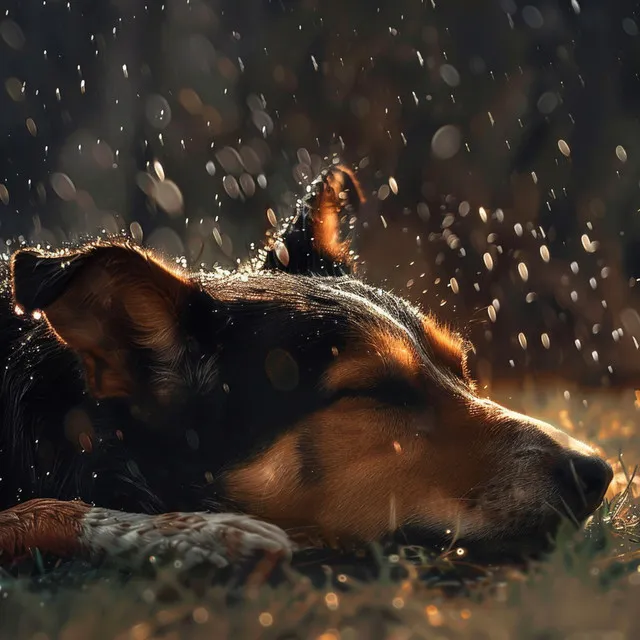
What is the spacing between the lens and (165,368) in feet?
10.5

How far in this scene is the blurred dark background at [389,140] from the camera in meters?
9.29

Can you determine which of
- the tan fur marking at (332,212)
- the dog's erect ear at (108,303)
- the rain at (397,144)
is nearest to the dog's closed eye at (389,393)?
the dog's erect ear at (108,303)

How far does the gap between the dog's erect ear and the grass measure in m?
0.77

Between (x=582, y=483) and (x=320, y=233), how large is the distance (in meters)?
2.03

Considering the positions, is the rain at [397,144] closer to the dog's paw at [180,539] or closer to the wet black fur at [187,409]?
the wet black fur at [187,409]

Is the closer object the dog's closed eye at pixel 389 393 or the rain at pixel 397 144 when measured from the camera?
the dog's closed eye at pixel 389 393

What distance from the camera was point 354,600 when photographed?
2.13m

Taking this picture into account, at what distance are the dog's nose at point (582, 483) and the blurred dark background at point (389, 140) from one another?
5.56 m

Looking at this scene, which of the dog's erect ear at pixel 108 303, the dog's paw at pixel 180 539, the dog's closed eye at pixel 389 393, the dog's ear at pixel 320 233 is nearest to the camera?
the dog's paw at pixel 180 539

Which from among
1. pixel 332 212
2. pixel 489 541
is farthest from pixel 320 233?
pixel 489 541

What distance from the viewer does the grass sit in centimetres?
195

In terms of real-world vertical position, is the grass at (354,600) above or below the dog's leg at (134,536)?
above

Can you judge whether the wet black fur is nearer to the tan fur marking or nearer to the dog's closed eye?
the dog's closed eye

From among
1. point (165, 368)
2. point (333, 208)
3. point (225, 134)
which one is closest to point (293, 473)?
point (165, 368)
